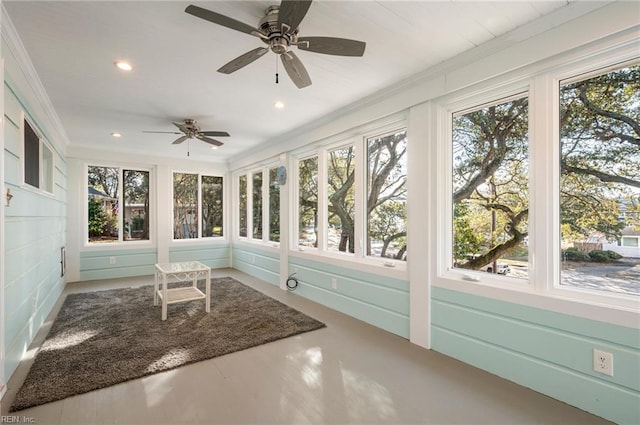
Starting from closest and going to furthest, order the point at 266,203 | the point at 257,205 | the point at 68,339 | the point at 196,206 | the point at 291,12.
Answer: the point at 291,12 < the point at 68,339 < the point at 266,203 < the point at 257,205 < the point at 196,206

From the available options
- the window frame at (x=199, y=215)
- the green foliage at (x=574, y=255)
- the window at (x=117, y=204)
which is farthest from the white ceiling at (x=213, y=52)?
the window frame at (x=199, y=215)

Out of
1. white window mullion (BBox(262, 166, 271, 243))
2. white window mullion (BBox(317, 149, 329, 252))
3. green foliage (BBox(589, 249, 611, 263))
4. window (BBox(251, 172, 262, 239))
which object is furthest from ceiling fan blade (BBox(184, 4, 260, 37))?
window (BBox(251, 172, 262, 239))

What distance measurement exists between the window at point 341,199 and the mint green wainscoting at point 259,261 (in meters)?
1.46

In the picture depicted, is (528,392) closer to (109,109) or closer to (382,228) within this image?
(382,228)

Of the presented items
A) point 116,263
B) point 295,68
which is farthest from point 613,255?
point 116,263

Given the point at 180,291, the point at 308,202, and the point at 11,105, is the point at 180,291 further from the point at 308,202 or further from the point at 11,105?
the point at 11,105

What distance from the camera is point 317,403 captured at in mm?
2066

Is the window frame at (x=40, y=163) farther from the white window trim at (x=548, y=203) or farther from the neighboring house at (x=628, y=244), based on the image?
the neighboring house at (x=628, y=244)

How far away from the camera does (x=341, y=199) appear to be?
4242mm

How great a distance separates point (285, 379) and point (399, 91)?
2814 mm

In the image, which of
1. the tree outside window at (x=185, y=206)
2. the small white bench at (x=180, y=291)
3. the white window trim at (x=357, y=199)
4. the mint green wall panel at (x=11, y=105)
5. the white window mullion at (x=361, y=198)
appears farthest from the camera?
the tree outside window at (x=185, y=206)

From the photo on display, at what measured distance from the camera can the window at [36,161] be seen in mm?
2941

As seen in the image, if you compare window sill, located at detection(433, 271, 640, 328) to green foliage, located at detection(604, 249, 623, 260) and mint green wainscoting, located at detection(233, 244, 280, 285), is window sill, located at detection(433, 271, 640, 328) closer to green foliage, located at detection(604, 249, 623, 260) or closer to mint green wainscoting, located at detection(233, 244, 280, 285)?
green foliage, located at detection(604, 249, 623, 260)

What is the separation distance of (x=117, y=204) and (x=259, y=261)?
3.07 metres
